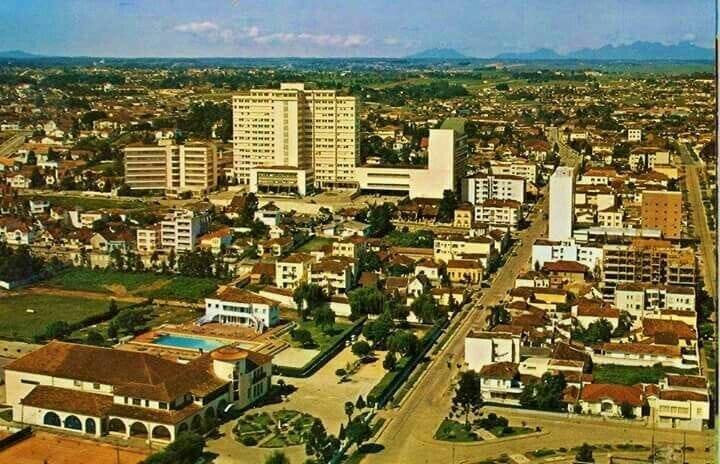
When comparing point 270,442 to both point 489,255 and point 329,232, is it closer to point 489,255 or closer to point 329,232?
point 489,255

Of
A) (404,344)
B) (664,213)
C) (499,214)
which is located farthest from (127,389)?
(499,214)

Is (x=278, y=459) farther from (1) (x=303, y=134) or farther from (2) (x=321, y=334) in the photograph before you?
(1) (x=303, y=134)

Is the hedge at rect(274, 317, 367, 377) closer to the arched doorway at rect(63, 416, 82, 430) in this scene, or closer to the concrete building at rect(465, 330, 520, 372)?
the concrete building at rect(465, 330, 520, 372)

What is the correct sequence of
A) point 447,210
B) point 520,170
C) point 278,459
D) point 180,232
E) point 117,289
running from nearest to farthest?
point 278,459 < point 117,289 < point 180,232 < point 447,210 < point 520,170

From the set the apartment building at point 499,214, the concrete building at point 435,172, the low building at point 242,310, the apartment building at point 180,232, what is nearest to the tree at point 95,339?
the low building at point 242,310

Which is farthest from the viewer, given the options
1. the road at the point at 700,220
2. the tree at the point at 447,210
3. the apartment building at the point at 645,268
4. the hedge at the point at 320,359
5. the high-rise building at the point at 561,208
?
the tree at the point at 447,210

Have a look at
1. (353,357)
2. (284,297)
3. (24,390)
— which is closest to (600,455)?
(353,357)

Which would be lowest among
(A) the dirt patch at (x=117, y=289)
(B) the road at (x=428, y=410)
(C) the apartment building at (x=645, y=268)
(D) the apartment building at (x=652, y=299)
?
(B) the road at (x=428, y=410)

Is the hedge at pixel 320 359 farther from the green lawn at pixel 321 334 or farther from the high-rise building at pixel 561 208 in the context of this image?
the high-rise building at pixel 561 208
